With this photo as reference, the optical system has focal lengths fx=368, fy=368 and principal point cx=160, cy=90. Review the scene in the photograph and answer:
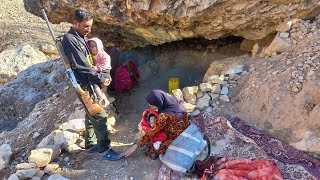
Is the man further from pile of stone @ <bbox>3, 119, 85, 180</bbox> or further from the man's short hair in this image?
pile of stone @ <bbox>3, 119, 85, 180</bbox>

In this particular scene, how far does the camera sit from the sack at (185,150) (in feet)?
13.0

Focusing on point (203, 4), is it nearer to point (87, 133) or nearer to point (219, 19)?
point (219, 19)

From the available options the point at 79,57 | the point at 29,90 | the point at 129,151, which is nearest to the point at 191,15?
the point at 79,57

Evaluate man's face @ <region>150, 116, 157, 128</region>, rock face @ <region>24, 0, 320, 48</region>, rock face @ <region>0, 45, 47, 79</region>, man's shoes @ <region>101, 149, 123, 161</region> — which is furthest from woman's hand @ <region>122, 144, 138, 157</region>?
rock face @ <region>0, 45, 47, 79</region>

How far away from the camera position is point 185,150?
4066 millimetres

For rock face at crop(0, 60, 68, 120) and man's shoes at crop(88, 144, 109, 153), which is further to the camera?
rock face at crop(0, 60, 68, 120)

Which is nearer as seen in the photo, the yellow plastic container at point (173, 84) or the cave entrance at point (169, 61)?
the yellow plastic container at point (173, 84)

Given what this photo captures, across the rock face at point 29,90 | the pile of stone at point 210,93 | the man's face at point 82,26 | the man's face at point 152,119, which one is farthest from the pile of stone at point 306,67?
the rock face at point 29,90

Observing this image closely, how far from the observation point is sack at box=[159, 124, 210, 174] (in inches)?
156

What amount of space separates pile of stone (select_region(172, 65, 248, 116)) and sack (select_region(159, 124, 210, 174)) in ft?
1.81

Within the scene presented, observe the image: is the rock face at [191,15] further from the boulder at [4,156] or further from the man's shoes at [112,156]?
the boulder at [4,156]

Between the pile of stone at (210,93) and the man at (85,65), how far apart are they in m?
1.18

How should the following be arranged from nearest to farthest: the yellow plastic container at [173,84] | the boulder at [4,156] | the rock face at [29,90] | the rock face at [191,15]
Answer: the boulder at [4,156] < the rock face at [191,15] < the yellow plastic container at [173,84] < the rock face at [29,90]

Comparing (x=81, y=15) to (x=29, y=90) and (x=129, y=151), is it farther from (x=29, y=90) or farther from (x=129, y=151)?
(x=29, y=90)
